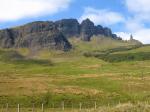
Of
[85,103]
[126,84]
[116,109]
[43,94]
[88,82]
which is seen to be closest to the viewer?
[116,109]

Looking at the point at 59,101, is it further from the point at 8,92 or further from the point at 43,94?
the point at 8,92

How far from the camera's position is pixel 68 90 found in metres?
104

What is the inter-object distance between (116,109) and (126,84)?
86.0 meters

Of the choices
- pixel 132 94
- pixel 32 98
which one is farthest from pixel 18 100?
pixel 132 94

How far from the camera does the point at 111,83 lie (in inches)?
5157

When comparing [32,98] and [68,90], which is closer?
[32,98]

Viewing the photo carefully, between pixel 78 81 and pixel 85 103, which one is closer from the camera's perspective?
pixel 85 103

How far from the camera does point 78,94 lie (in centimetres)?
9762

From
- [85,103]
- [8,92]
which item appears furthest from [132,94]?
[8,92]

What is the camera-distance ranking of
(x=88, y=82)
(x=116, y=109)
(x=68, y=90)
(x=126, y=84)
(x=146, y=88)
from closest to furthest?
(x=116, y=109) < (x=68, y=90) < (x=146, y=88) < (x=126, y=84) < (x=88, y=82)

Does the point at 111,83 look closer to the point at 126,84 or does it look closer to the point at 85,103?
the point at 126,84

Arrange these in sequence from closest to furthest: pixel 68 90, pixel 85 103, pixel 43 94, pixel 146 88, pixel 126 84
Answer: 1. pixel 85 103
2. pixel 43 94
3. pixel 68 90
4. pixel 146 88
5. pixel 126 84

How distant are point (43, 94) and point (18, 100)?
29.0 feet

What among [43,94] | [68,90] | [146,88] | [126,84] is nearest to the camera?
[43,94]
